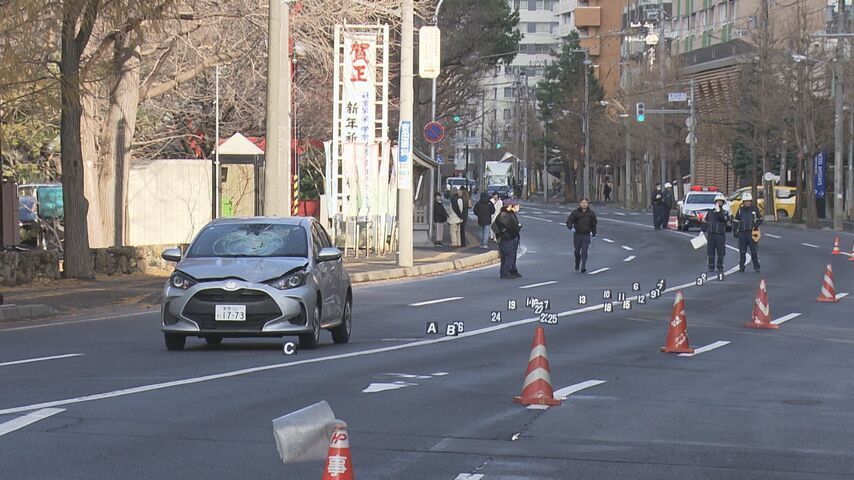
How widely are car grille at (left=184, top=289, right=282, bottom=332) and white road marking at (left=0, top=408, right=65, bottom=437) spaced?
15.5 ft

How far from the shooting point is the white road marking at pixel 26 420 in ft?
33.4

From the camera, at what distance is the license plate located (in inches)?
626

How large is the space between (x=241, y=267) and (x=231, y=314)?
578 mm

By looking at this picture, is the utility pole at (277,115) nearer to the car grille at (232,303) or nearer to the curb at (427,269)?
the curb at (427,269)

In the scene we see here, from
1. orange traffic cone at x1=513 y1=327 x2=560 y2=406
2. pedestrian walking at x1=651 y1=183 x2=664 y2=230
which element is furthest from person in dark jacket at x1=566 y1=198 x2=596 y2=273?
pedestrian walking at x1=651 y1=183 x2=664 y2=230

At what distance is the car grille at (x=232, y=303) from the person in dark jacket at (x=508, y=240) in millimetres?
16937

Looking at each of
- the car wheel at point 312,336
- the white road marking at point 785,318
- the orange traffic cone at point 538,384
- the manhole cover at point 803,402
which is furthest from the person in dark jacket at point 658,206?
the orange traffic cone at point 538,384

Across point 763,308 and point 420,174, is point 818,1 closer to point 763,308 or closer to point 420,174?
point 420,174

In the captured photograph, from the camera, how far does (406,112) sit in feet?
115

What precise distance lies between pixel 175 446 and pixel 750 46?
2680 inches

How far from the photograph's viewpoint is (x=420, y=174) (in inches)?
1934

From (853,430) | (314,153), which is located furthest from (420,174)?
(853,430)

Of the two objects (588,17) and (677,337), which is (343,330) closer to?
(677,337)

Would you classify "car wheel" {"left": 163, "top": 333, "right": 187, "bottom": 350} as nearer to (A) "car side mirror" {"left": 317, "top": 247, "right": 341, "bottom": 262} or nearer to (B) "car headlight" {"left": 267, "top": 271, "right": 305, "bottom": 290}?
Answer: (B) "car headlight" {"left": 267, "top": 271, "right": 305, "bottom": 290}
